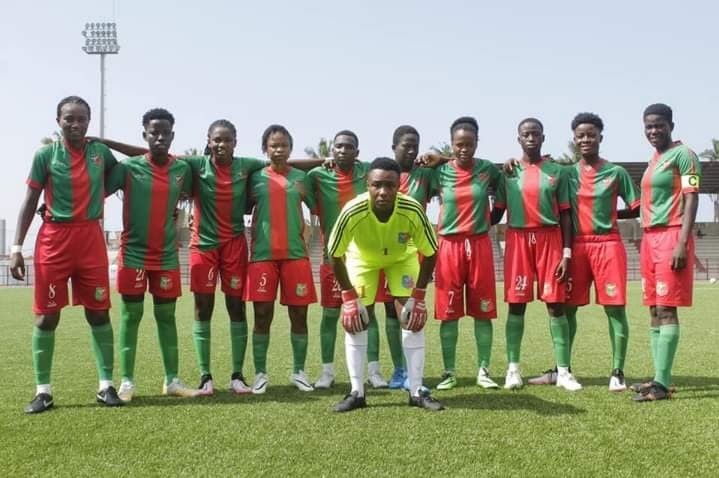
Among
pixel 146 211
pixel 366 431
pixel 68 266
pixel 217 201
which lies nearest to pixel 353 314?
pixel 366 431

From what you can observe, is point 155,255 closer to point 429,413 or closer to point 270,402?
point 270,402

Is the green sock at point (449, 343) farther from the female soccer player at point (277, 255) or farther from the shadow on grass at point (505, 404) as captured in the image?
the female soccer player at point (277, 255)

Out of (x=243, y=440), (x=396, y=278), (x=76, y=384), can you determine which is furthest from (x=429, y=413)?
(x=76, y=384)

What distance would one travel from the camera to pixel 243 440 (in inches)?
161

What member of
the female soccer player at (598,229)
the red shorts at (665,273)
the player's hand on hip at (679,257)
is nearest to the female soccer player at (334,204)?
the female soccer player at (598,229)

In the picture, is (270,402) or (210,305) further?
(210,305)

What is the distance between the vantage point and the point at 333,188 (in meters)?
6.16

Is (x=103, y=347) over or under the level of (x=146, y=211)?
under

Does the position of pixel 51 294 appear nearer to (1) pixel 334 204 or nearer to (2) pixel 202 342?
(2) pixel 202 342

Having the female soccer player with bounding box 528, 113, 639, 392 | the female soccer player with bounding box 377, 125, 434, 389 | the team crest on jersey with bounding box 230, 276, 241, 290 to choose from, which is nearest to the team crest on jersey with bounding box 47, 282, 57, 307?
the team crest on jersey with bounding box 230, 276, 241, 290

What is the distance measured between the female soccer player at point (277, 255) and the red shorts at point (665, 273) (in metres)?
2.88

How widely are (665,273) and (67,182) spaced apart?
191 inches

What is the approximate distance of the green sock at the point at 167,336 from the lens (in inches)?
227

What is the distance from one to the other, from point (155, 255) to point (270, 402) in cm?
162
